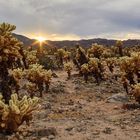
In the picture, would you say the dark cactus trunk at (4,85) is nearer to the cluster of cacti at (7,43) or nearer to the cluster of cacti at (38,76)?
the cluster of cacti at (7,43)

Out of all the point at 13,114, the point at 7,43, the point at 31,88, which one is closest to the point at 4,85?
the point at 7,43

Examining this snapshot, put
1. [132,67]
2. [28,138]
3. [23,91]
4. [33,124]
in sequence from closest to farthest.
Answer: [28,138]
[33,124]
[132,67]
[23,91]

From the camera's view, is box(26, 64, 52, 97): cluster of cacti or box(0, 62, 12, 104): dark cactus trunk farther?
box(26, 64, 52, 97): cluster of cacti

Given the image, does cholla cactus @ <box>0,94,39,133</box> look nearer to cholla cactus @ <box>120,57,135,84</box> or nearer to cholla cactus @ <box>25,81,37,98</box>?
cholla cactus @ <box>120,57,135,84</box>

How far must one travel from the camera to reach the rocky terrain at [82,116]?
17.3m

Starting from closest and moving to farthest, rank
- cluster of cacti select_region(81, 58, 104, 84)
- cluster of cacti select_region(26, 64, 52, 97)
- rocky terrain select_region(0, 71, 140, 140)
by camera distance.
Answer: rocky terrain select_region(0, 71, 140, 140)
cluster of cacti select_region(26, 64, 52, 97)
cluster of cacti select_region(81, 58, 104, 84)

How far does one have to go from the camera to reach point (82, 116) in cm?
2256

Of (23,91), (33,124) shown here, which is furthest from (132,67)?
(33,124)

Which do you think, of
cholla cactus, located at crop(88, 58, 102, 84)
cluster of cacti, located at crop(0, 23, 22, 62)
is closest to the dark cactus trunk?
cluster of cacti, located at crop(0, 23, 22, 62)

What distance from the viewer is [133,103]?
25.7 metres

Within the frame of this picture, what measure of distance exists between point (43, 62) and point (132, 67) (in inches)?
769

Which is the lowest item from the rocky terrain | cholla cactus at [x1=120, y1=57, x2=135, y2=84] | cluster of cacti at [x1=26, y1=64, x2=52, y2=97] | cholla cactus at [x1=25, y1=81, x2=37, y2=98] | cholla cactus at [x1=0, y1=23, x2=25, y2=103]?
the rocky terrain

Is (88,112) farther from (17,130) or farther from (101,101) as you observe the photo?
(17,130)

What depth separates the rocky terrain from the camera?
56.7ft
